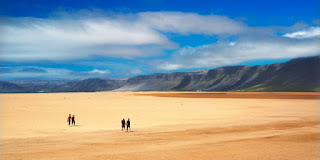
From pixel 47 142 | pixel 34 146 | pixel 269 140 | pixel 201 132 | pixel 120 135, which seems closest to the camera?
pixel 34 146

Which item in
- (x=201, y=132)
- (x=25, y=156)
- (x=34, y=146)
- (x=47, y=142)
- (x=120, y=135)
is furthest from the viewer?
(x=201, y=132)

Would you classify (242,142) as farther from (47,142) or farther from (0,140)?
(0,140)

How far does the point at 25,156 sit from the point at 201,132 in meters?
17.5

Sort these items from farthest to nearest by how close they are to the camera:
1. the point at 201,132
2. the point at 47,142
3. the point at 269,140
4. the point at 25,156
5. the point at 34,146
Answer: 1. the point at 201,132
2. the point at 269,140
3. the point at 47,142
4. the point at 34,146
5. the point at 25,156

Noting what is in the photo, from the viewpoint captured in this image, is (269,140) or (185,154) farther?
(269,140)

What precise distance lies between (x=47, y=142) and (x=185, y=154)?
12070 millimetres

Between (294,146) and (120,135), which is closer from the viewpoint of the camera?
(294,146)

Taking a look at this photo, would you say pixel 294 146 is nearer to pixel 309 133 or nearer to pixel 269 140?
pixel 269 140

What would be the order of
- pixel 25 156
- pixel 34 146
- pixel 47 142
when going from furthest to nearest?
pixel 47 142
pixel 34 146
pixel 25 156

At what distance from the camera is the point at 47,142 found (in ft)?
77.5

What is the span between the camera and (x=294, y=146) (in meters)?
22.6

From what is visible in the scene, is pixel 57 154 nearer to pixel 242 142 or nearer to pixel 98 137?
pixel 98 137

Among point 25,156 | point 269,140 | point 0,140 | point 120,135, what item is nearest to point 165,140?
point 120,135

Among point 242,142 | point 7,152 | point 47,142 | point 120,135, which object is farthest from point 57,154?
point 242,142
